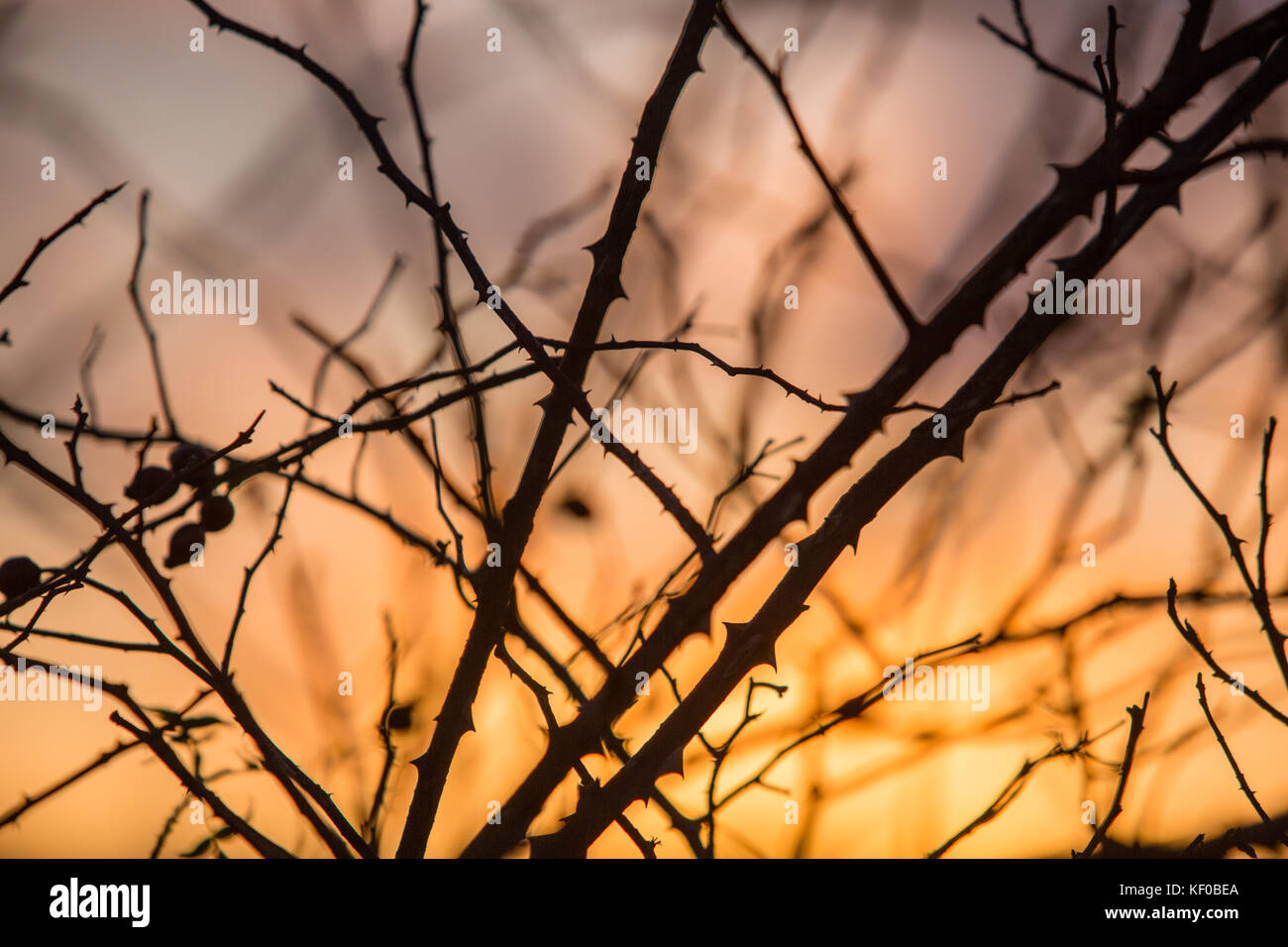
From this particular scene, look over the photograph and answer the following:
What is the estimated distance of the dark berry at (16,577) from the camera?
2.06m

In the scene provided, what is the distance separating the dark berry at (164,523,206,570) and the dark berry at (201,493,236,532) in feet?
0.10

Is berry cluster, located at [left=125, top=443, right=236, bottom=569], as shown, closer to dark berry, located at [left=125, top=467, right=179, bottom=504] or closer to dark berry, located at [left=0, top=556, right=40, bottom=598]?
dark berry, located at [left=125, top=467, right=179, bottom=504]

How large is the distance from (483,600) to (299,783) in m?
0.53

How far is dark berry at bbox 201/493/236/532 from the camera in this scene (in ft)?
7.79

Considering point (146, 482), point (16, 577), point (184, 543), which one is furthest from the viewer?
point (184, 543)

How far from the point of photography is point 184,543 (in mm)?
2373

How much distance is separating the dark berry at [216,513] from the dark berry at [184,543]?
31 millimetres

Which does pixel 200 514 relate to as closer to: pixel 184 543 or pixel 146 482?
pixel 184 543

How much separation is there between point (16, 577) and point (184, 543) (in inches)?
15.9

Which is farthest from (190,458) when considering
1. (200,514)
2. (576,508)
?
(576,508)

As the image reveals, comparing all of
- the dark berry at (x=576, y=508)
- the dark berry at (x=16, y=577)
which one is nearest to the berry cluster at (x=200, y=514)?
the dark berry at (x=16, y=577)

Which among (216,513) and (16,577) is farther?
(216,513)

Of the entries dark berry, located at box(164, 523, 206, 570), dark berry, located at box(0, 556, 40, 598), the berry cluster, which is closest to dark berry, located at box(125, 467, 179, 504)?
the berry cluster
